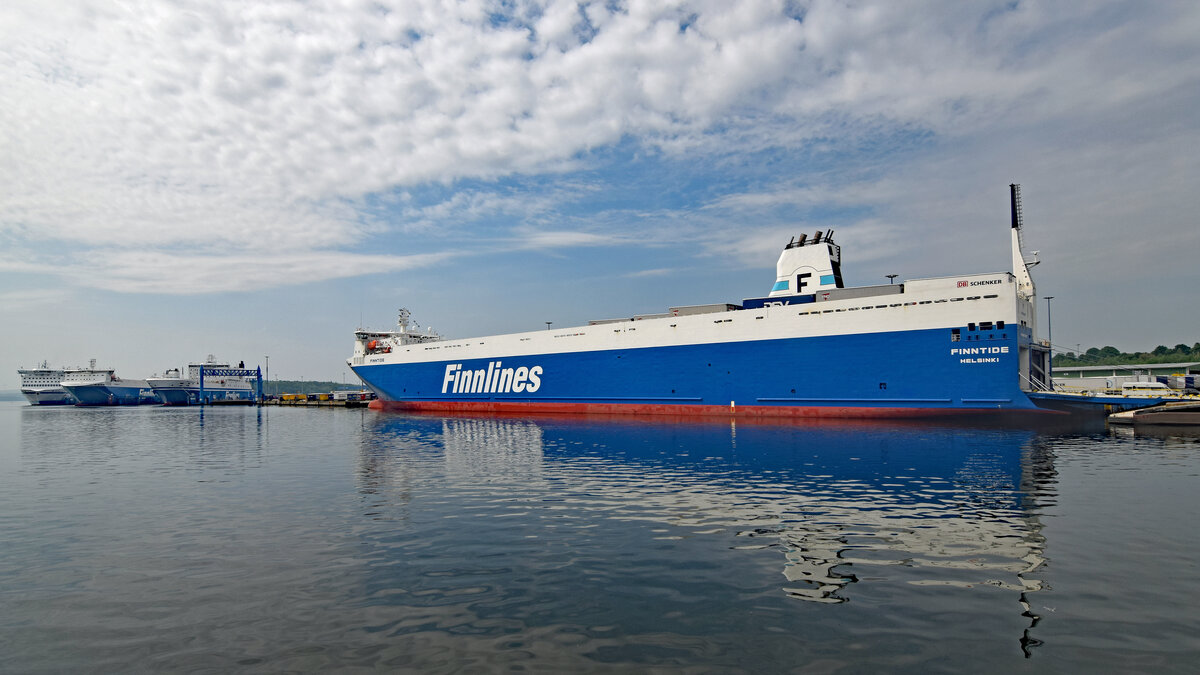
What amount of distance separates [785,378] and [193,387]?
377ft

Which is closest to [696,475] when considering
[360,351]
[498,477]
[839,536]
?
[498,477]

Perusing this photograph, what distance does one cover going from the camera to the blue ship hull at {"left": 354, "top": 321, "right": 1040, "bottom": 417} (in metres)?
29.6

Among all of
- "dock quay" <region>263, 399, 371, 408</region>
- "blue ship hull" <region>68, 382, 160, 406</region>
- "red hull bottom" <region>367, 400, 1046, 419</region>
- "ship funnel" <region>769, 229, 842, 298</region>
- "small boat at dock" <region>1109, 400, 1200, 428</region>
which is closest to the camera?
"small boat at dock" <region>1109, 400, 1200, 428</region>

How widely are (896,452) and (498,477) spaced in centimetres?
1352

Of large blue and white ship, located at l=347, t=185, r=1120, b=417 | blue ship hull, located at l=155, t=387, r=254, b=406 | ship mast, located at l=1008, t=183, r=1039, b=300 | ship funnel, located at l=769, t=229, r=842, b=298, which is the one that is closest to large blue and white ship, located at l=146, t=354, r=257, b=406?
blue ship hull, located at l=155, t=387, r=254, b=406

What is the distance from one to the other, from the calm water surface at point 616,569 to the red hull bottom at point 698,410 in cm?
1329

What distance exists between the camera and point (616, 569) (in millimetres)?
7953

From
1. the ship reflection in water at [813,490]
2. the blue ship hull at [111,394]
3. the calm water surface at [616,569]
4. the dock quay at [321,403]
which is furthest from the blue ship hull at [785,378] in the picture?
the blue ship hull at [111,394]

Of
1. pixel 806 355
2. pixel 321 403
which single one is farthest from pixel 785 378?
pixel 321 403

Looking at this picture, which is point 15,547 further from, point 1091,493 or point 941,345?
point 941,345

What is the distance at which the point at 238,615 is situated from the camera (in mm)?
6586

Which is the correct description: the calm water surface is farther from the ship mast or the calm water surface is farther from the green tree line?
the green tree line

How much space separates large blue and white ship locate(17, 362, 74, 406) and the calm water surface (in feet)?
410

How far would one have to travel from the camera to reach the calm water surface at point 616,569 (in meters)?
5.57
